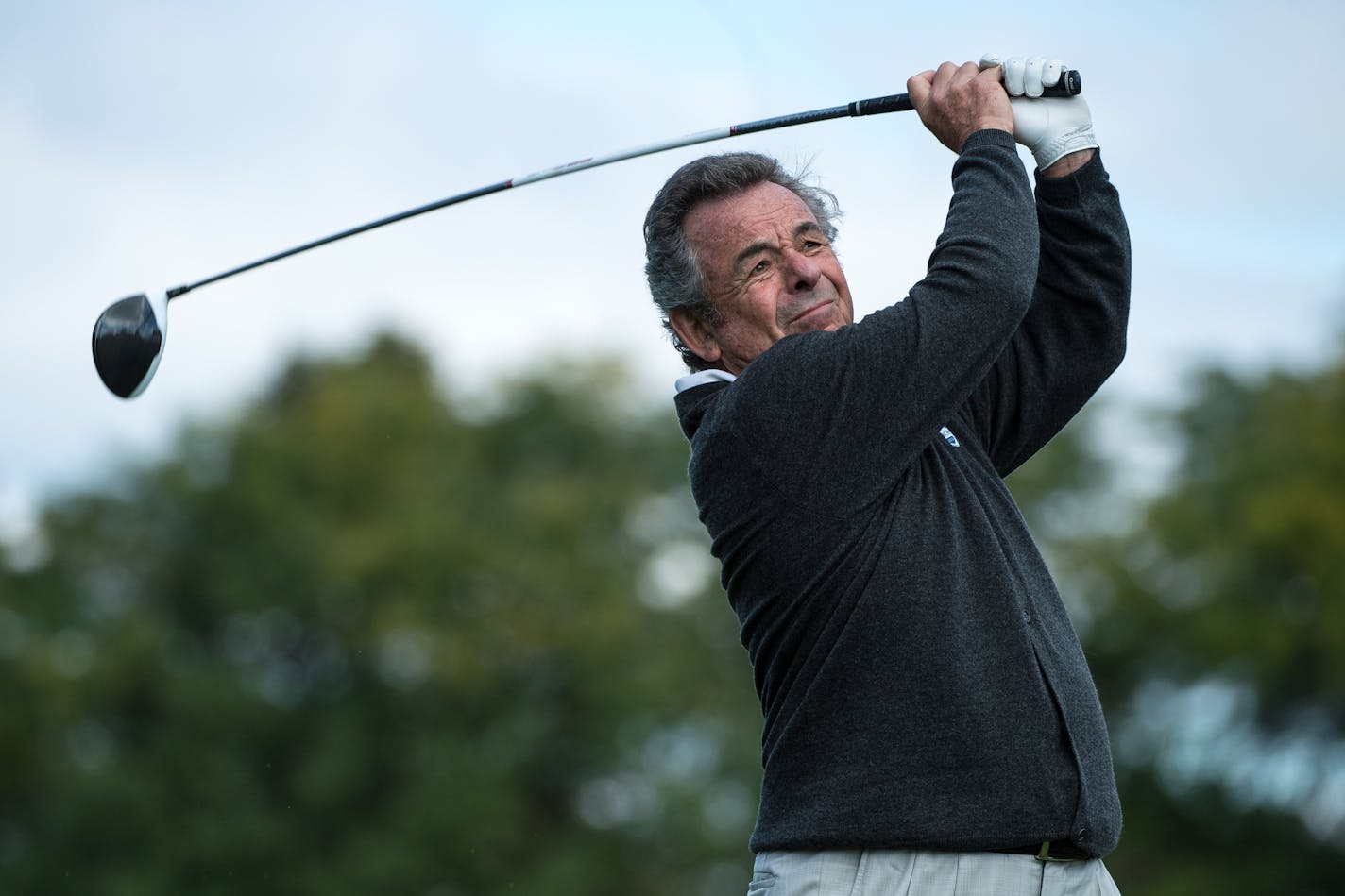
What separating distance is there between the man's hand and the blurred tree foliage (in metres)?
21.4

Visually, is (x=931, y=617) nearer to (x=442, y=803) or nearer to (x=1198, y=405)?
(x=442, y=803)

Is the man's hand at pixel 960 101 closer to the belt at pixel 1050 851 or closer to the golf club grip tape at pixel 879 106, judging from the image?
the golf club grip tape at pixel 879 106

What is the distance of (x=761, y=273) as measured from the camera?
3521mm

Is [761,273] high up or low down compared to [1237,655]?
up

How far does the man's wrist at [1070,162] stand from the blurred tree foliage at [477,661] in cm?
2125

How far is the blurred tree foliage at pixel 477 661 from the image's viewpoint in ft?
80.7

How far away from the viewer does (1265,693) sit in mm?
24797

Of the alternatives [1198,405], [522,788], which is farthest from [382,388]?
[1198,405]

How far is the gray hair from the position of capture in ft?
12.0

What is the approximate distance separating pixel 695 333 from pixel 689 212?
0.26m

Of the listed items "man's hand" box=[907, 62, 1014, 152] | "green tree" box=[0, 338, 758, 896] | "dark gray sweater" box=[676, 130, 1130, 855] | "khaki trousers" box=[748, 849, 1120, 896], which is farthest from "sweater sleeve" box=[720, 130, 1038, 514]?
"green tree" box=[0, 338, 758, 896]

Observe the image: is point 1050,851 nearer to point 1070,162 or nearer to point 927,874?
point 927,874

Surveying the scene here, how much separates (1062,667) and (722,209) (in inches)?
49.6

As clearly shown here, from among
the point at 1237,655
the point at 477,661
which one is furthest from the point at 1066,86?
the point at 477,661
